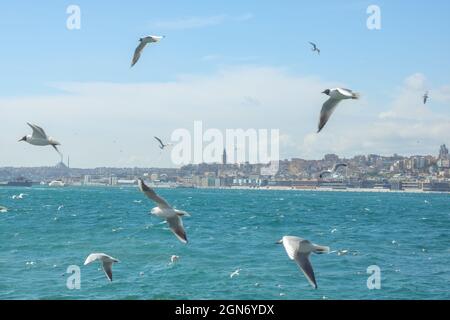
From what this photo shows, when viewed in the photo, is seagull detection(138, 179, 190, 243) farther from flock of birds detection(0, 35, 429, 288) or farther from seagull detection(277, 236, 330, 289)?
seagull detection(277, 236, 330, 289)

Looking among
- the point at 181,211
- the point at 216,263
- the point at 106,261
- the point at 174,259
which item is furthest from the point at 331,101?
the point at 174,259

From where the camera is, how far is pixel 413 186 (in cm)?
17362

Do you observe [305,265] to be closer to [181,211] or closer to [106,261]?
[181,211]

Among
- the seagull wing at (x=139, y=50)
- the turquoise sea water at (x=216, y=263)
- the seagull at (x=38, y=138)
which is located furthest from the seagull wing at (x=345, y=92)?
the turquoise sea water at (x=216, y=263)

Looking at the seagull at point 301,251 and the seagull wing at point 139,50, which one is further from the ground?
the seagull wing at point 139,50

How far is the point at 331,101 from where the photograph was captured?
434 inches

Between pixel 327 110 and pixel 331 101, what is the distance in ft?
0.60

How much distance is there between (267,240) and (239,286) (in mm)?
13867

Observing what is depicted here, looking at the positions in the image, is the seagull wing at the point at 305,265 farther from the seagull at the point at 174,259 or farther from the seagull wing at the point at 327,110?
the seagull at the point at 174,259

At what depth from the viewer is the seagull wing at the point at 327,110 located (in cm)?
1074

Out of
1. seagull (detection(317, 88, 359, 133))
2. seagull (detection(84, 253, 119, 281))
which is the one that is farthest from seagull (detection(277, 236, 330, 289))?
seagull (detection(84, 253, 119, 281))
